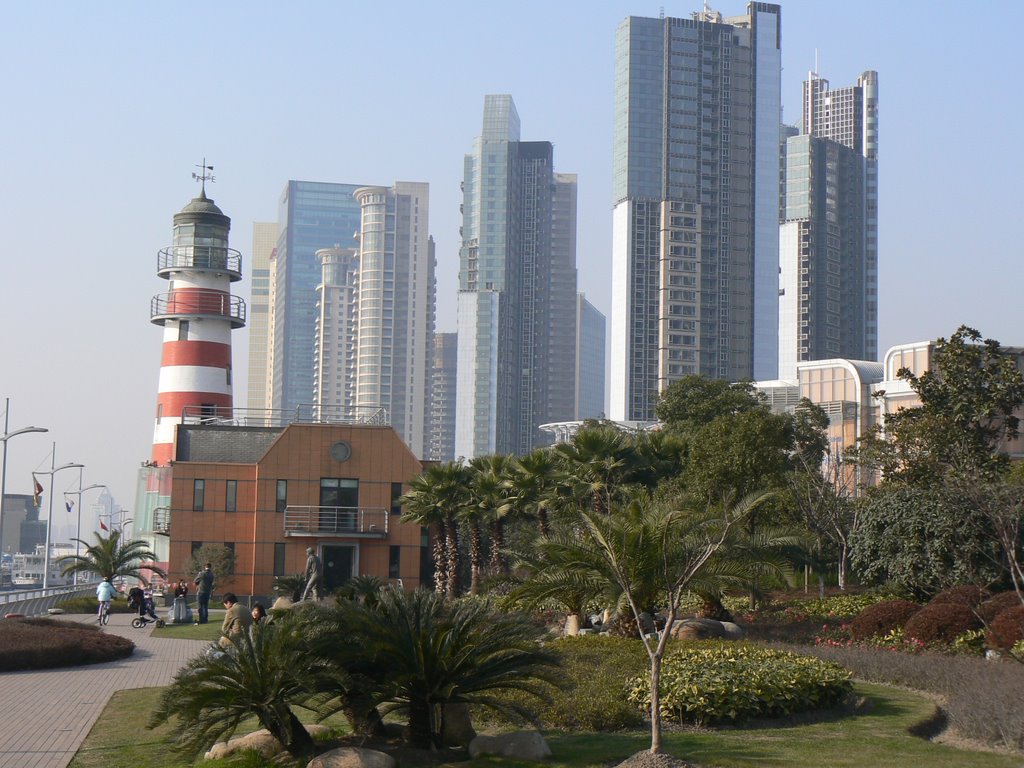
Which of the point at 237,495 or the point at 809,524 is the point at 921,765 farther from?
the point at 237,495

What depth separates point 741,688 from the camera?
1695 centimetres

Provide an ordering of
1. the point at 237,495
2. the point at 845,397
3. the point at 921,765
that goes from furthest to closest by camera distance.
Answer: the point at 845,397, the point at 237,495, the point at 921,765

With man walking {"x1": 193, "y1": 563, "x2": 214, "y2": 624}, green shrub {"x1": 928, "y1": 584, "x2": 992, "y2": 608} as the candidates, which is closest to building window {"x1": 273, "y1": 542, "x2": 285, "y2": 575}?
man walking {"x1": 193, "y1": 563, "x2": 214, "y2": 624}

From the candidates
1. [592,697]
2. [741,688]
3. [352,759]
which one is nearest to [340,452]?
[592,697]

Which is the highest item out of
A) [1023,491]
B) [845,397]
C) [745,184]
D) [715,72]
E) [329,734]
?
[715,72]

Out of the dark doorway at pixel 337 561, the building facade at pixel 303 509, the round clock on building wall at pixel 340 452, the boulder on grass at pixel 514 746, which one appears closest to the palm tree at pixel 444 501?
the building facade at pixel 303 509

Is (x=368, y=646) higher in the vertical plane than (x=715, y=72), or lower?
lower

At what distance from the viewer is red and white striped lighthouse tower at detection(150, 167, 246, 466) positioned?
5516 centimetres

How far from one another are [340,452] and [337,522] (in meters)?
2.96

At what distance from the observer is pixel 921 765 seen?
13.7 meters

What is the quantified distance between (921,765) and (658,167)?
154708mm

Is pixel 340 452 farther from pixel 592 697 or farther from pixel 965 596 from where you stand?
pixel 592 697

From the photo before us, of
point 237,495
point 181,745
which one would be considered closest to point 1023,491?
point 181,745

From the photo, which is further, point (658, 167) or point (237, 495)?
point (658, 167)
